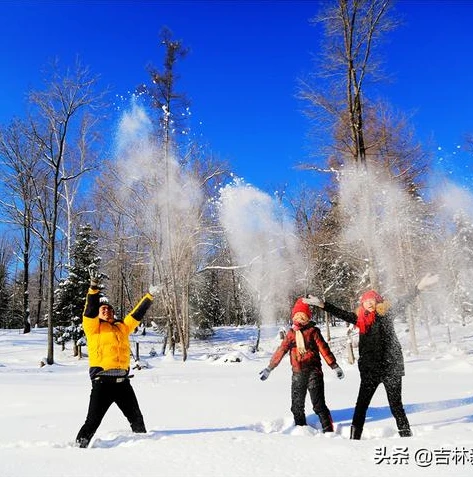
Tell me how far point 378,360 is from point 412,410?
1.92m

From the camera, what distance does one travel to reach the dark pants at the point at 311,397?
5238 millimetres

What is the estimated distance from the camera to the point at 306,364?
17.8 feet

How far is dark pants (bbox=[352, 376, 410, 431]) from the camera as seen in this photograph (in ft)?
15.9

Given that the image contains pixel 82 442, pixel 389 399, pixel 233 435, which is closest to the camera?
pixel 233 435

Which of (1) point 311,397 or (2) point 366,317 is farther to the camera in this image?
(1) point 311,397

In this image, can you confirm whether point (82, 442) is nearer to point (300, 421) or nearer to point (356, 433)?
point (300, 421)

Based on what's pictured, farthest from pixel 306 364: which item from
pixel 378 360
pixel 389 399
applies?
pixel 389 399

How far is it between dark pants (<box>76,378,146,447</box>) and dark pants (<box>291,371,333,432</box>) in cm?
174

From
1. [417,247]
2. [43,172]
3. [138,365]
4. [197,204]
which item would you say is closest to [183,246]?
[197,204]

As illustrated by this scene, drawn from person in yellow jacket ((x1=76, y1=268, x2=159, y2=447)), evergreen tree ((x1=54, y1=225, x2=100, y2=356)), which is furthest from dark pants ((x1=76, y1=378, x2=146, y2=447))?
evergreen tree ((x1=54, y1=225, x2=100, y2=356))

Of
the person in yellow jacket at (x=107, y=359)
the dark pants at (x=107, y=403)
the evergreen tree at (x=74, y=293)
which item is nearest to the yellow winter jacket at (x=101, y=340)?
the person in yellow jacket at (x=107, y=359)

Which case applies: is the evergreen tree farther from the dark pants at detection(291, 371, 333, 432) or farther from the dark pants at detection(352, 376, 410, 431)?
the dark pants at detection(352, 376, 410, 431)

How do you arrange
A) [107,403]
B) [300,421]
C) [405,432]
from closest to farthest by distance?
[107,403]
[405,432]
[300,421]

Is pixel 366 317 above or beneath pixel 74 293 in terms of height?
beneath
